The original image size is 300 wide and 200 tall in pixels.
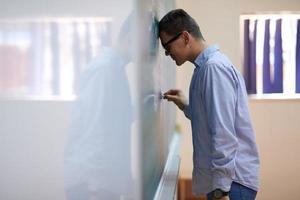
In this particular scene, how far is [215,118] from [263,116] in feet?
9.32

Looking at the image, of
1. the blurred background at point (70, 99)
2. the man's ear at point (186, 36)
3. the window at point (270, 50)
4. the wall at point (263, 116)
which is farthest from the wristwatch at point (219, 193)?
the window at point (270, 50)

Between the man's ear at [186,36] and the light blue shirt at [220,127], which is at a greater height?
the man's ear at [186,36]

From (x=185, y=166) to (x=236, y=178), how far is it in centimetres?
251

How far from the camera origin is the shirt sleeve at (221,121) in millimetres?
1394

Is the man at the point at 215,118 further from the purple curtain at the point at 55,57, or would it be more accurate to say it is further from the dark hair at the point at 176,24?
the purple curtain at the point at 55,57

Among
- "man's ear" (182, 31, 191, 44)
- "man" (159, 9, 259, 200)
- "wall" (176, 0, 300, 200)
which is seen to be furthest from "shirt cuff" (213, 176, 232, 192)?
"wall" (176, 0, 300, 200)

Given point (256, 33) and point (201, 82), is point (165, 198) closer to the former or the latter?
point (201, 82)

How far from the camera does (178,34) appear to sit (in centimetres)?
155

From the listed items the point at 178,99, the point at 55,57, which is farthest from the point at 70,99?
the point at 178,99

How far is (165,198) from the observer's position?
60.0 inches

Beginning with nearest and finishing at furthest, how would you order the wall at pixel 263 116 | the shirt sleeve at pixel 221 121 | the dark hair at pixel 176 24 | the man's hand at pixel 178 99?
the shirt sleeve at pixel 221 121 → the dark hair at pixel 176 24 → the man's hand at pixel 178 99 → the wall at pixel 263 116

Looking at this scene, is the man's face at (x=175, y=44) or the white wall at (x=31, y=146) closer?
the white wall at (x=31, y=146)

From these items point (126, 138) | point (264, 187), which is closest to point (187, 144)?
point (264, 187)

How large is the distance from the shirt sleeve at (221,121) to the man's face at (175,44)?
0.20 metres
